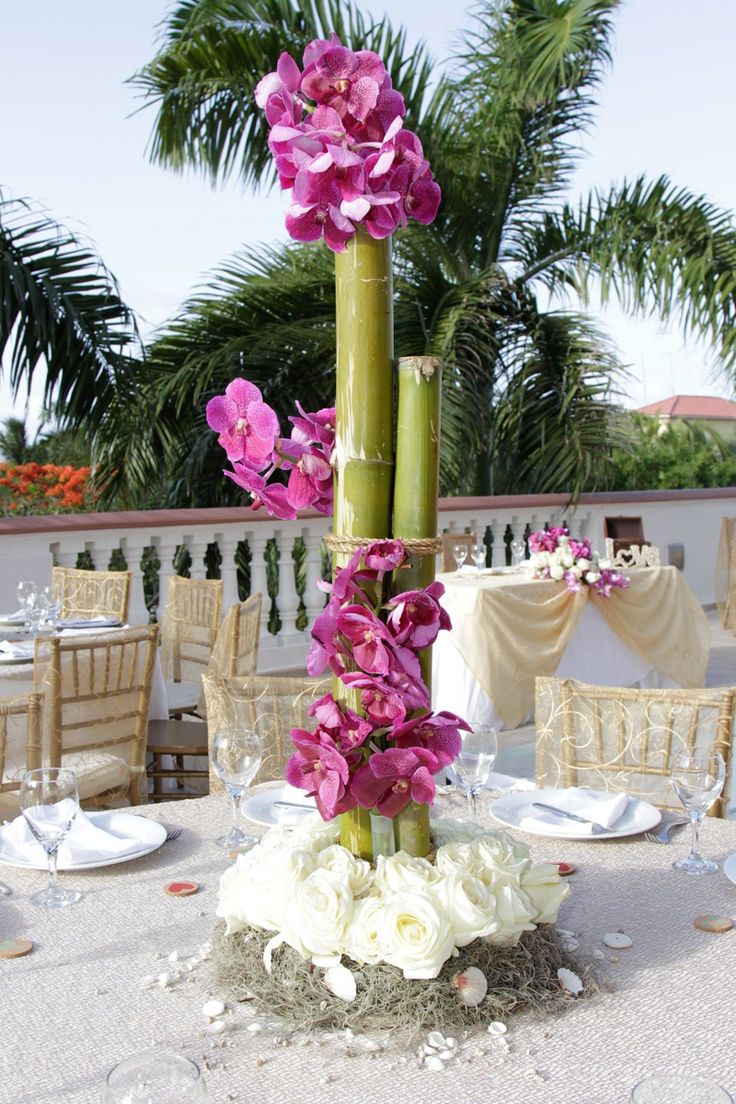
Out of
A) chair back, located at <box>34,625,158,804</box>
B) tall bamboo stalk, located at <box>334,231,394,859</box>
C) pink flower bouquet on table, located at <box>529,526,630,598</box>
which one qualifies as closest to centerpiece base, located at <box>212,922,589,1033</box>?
tall bamboo stalk, located at <box>334,231,394,859</box>

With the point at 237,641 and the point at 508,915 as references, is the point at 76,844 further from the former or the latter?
the point at 237,641

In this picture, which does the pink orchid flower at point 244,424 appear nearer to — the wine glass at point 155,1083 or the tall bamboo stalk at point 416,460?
the tall bamboo stalk at point 416,460

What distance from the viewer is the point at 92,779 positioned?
3.44m

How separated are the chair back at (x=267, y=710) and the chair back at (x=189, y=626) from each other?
2.52 meters

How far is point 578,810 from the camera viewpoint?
6.87 ft

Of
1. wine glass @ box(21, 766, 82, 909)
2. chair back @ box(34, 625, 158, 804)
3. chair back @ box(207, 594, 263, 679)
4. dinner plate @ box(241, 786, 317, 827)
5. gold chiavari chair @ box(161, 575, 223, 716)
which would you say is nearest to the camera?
wine glass @ box(21, 766, 82, 909)

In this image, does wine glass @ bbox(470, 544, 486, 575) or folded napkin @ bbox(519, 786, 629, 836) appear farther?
wine glass @ bbox(470, 544, 486, 575)

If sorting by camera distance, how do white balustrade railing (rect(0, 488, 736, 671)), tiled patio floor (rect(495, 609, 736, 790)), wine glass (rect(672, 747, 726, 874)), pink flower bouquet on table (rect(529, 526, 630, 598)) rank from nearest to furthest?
wine glass (rect(672, 747, 726, 874)), tiled patio floor (rect(495, 609, 736, 790)), pink flower bouquet on table (rect(529, 526, 630, 598)), white balustrade railing (rect(0, 488, 736, 671))

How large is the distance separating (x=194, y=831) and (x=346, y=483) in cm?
95

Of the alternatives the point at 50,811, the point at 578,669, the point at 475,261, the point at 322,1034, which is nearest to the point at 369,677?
the point at 322,1034

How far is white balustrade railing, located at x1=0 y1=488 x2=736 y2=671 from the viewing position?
6.35 m

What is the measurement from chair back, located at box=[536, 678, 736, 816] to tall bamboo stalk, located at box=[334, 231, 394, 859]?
1283 mm

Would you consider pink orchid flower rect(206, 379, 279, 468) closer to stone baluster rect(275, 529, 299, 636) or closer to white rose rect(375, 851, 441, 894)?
white rose rect(375, 851, 441, 894)

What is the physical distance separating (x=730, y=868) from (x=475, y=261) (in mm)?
9459
